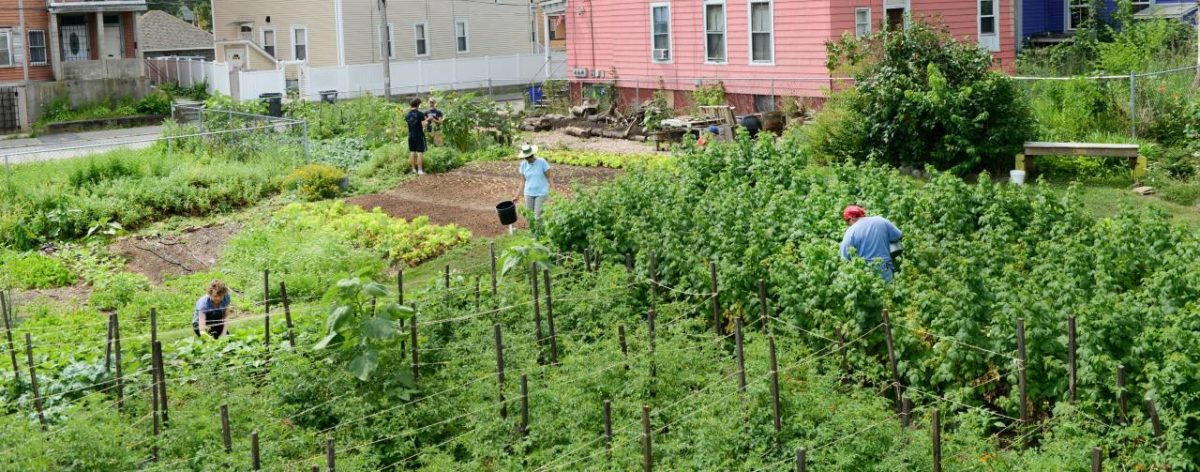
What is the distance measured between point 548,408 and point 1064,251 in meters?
4.51

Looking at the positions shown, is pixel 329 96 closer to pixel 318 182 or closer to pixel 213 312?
pixel 318 182

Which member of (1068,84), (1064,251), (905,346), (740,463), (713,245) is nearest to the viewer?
(740,463)

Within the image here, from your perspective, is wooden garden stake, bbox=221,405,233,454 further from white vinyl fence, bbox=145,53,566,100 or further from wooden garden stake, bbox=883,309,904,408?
white vinyl fence, bbox=145,53,566,100

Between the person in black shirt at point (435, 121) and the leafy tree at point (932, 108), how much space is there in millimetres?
7180

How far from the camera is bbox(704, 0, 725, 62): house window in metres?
31.0

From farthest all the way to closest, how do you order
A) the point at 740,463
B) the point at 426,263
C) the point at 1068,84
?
1. the point at 1068,84
2. the point at 426,263
3. the point at 740,463

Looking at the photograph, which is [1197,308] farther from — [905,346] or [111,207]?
[111,207]

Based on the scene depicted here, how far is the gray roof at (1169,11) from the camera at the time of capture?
32075 mm

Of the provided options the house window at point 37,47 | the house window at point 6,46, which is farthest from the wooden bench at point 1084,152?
the house window at point 37,47

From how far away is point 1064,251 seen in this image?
1185cm

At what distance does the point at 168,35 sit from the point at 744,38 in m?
35.7

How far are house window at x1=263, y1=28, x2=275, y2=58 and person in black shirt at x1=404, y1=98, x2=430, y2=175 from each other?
926 inches

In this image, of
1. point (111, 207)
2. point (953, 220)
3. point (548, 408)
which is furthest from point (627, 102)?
point (548, 408)

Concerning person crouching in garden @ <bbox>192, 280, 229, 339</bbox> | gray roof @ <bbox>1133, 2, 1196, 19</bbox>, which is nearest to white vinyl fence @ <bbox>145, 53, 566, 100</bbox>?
gray roof @ <bbox>1133, 2, 1196, 19</bbox>
